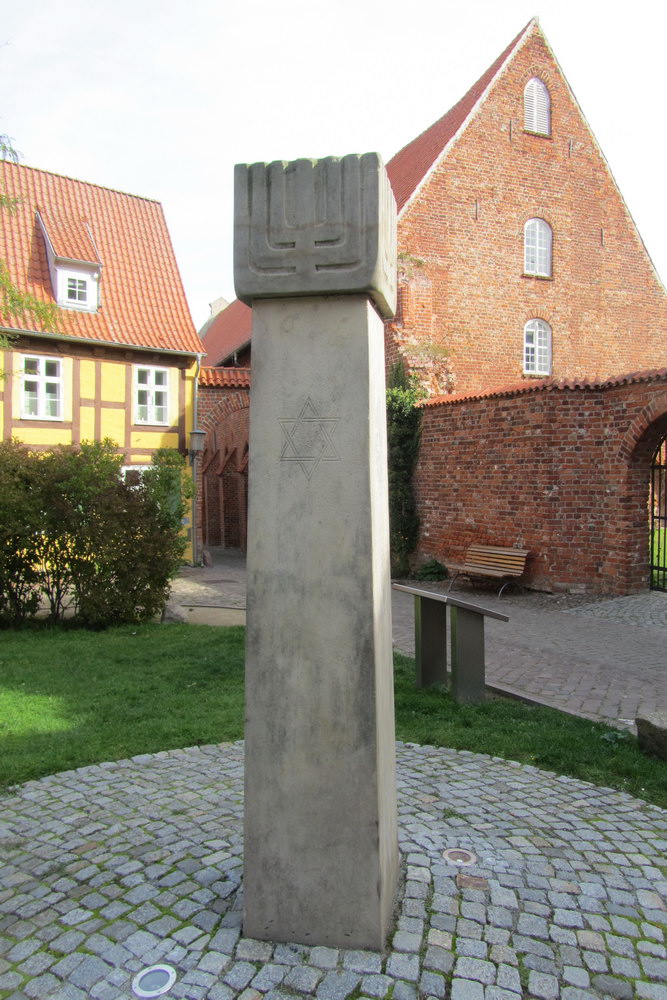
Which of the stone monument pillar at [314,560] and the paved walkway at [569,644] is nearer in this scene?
the stone monument pillar at [314,560]

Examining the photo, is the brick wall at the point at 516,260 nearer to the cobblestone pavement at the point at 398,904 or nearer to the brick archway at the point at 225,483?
the brick archway at the point at 225,483

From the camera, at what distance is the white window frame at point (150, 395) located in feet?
56.7

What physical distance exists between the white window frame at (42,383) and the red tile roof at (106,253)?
671 millimetres

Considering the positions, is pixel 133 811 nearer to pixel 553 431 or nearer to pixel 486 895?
pixel 486 895

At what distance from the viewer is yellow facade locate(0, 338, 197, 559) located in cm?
1573

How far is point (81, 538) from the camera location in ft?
28.7

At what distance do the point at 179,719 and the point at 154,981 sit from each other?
9.38 ft

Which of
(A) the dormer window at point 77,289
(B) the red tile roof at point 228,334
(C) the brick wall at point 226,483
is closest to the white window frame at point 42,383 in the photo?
(A) the dormer window at point 77,289

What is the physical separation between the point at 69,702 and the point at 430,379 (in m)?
12.5

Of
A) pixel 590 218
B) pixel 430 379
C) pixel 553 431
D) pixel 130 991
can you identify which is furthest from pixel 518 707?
pixel 590 218

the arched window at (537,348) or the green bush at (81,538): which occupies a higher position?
the arched window at (537,348)

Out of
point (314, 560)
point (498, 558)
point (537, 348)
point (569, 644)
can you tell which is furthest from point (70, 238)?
point (314, 560)

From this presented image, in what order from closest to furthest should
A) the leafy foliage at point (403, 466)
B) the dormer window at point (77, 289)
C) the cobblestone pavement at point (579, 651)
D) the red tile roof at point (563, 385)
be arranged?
the cobblestone pavement at point (579, 651)
the red tile roof at point (563, 385)
the leafy foliage at point (403, 466)
the dormer window at point (77, 289)

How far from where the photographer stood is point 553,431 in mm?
11922
